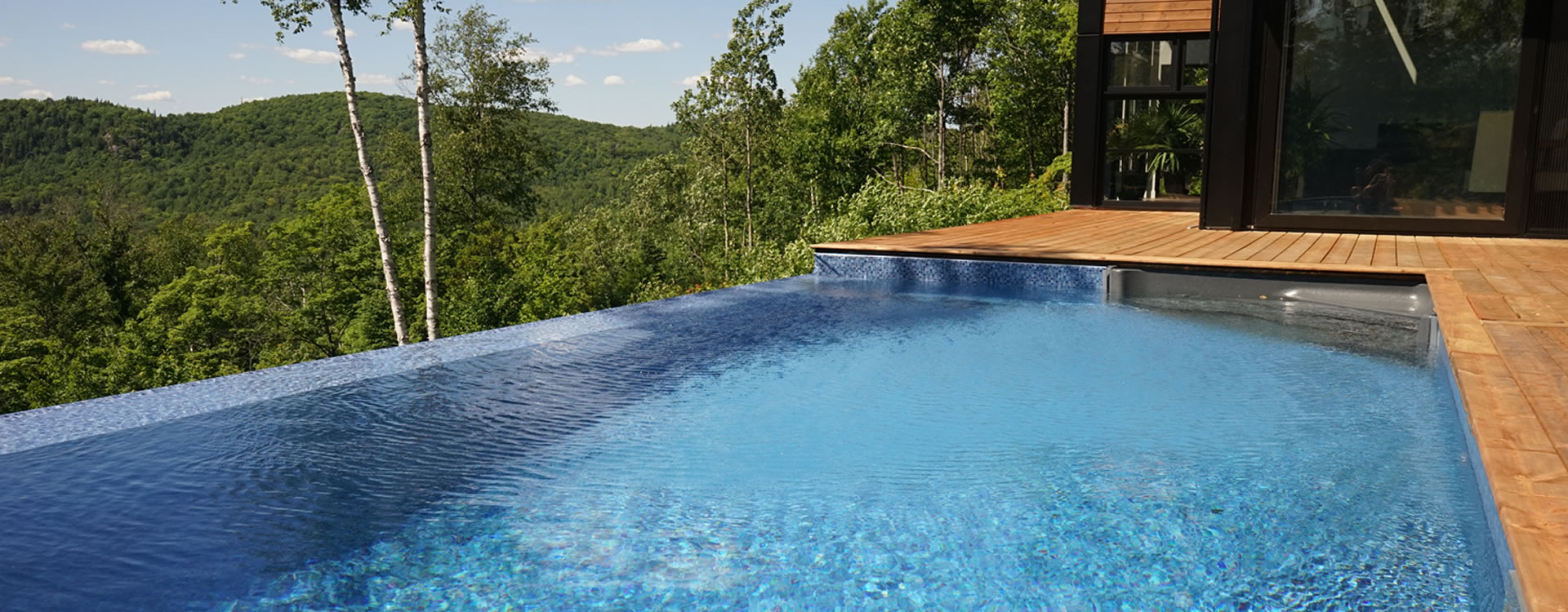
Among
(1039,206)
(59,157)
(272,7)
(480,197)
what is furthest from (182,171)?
(1039,206)

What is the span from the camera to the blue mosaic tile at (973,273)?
18.7 feet

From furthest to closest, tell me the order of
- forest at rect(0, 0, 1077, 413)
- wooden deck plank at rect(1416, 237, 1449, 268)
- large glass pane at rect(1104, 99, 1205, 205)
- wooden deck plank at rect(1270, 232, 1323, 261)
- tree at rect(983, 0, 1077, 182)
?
1. forest at rect(0, 0, 1077, 413)
2. tree at rect(983, 0, 1077, 182)
3. large glass pane at rect(1104, 99, 1205, 205)
4. wooden deck plank at rect(1270, 232, 1323, 261)
5. wooden deck plank at rect(1416, 237, 1449, 268)

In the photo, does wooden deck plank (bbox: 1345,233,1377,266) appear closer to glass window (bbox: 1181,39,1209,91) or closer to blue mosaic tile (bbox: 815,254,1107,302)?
blue mosaic tile (bbox: 815,254,1107,302)

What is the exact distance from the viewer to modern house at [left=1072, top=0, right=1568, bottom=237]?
6094 millimetres

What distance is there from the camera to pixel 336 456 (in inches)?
109

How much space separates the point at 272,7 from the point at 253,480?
1348cm

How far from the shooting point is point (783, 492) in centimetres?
252

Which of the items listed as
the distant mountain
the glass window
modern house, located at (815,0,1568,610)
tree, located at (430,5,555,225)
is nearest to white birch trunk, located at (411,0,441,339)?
modern house, located at (815,0,1568,610)

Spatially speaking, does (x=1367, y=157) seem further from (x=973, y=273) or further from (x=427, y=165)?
(x=427, y=165)

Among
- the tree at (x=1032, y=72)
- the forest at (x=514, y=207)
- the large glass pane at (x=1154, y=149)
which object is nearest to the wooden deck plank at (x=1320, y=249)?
the large glass pane at (x=1154, y=149)

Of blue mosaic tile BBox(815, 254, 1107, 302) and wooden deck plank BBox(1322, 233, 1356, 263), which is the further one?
blue mosaic tile BBox(815, 254, 1107, 302)

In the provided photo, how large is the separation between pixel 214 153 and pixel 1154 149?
46522 mm

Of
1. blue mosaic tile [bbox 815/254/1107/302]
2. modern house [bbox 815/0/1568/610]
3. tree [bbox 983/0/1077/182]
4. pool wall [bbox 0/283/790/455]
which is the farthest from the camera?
tree [bbox 983/0/1077/182]

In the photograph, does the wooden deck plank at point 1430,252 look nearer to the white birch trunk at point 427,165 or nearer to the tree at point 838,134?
the white birch trunk at point 427,165
